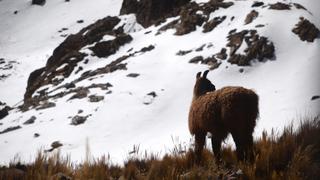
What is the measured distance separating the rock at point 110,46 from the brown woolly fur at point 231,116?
1298 inches

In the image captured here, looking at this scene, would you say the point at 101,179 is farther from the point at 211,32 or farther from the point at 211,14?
the point at 211,14

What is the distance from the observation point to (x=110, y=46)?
38.2 metres

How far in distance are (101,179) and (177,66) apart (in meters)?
24.5

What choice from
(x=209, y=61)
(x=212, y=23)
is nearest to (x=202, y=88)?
(x=209, y=61)

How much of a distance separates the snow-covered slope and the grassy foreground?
35.8 feet

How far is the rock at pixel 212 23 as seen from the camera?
104 feet

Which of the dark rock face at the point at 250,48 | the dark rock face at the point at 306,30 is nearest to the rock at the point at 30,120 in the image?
the dark rock face at the point at 250,48

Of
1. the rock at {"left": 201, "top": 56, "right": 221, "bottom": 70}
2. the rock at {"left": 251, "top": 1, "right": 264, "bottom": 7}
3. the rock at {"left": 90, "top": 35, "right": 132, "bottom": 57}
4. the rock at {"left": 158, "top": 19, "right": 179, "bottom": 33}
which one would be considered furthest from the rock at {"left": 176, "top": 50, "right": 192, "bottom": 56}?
the rock at {"left": 90, "top": 35, "right": 132, "bottom": 57}

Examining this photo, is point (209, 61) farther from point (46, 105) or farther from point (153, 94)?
point (46, 105)

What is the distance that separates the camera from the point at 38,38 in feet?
249

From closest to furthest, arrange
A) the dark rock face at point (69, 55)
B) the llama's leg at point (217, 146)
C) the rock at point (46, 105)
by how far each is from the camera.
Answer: the llama's leg at point (217, 146) < the rock at point (46, 105) < the dark rock face at point (69, 55)

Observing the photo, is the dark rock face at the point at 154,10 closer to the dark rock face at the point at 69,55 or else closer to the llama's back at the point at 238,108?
the dark rock face at the point at 69,55

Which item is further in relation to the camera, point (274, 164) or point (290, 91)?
point (290, 91)

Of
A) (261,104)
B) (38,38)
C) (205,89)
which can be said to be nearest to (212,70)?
(261,104)
